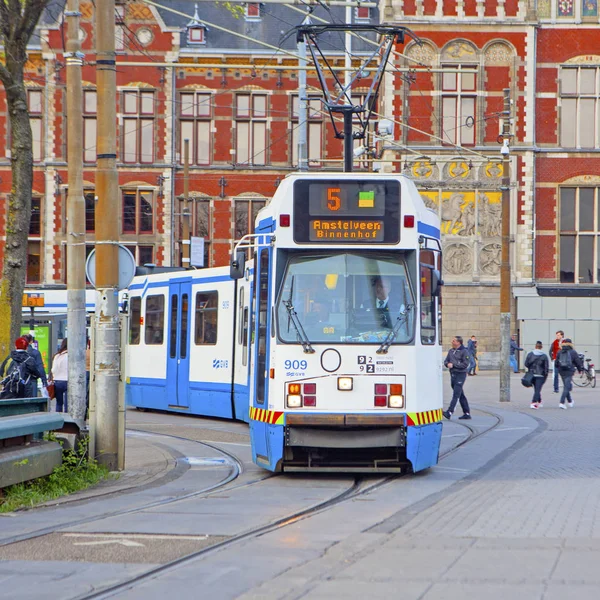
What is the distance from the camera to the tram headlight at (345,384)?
1212 centimetres

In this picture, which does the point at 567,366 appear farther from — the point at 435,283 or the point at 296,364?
the point at 296,364

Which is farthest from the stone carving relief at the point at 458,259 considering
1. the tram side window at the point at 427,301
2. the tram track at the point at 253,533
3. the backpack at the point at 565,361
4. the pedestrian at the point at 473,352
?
the tram side window at the point at 427,301

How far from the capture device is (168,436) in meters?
18.2

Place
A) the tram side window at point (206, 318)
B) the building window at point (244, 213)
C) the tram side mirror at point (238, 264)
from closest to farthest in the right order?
1. the tram side mirror at point (238, 264)
2. the tram side window at point (206, 318)
3. the building window at point (244, 213)

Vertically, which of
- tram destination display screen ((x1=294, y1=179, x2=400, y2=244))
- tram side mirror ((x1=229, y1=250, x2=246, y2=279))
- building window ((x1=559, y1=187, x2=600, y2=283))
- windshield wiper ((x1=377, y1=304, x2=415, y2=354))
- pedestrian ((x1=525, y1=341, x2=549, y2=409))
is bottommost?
pedestrian ((x1=525, y1=341, x2=549, y2=409))

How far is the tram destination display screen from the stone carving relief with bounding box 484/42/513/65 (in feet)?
108

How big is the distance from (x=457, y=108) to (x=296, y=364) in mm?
32992

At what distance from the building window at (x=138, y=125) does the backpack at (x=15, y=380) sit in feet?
112

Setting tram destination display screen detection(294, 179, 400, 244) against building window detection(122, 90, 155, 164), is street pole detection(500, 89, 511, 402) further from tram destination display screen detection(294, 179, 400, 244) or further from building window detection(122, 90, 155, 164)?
building window detection(122, 90, 155, 164)

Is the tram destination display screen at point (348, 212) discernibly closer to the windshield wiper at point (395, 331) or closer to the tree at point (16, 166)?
the windshield wiper at point (395, 331)

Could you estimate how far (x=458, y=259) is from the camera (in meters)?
44.1

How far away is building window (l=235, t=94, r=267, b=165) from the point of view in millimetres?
48844

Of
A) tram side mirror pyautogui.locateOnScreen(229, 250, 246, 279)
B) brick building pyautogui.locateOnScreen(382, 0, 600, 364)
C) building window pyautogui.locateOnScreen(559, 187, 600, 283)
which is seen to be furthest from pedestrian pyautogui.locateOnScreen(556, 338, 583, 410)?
building window pyautogui.locateOnScreen(559, 187, 600, 283)

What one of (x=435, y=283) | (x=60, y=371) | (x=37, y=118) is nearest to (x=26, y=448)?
(x=435, y=283)
